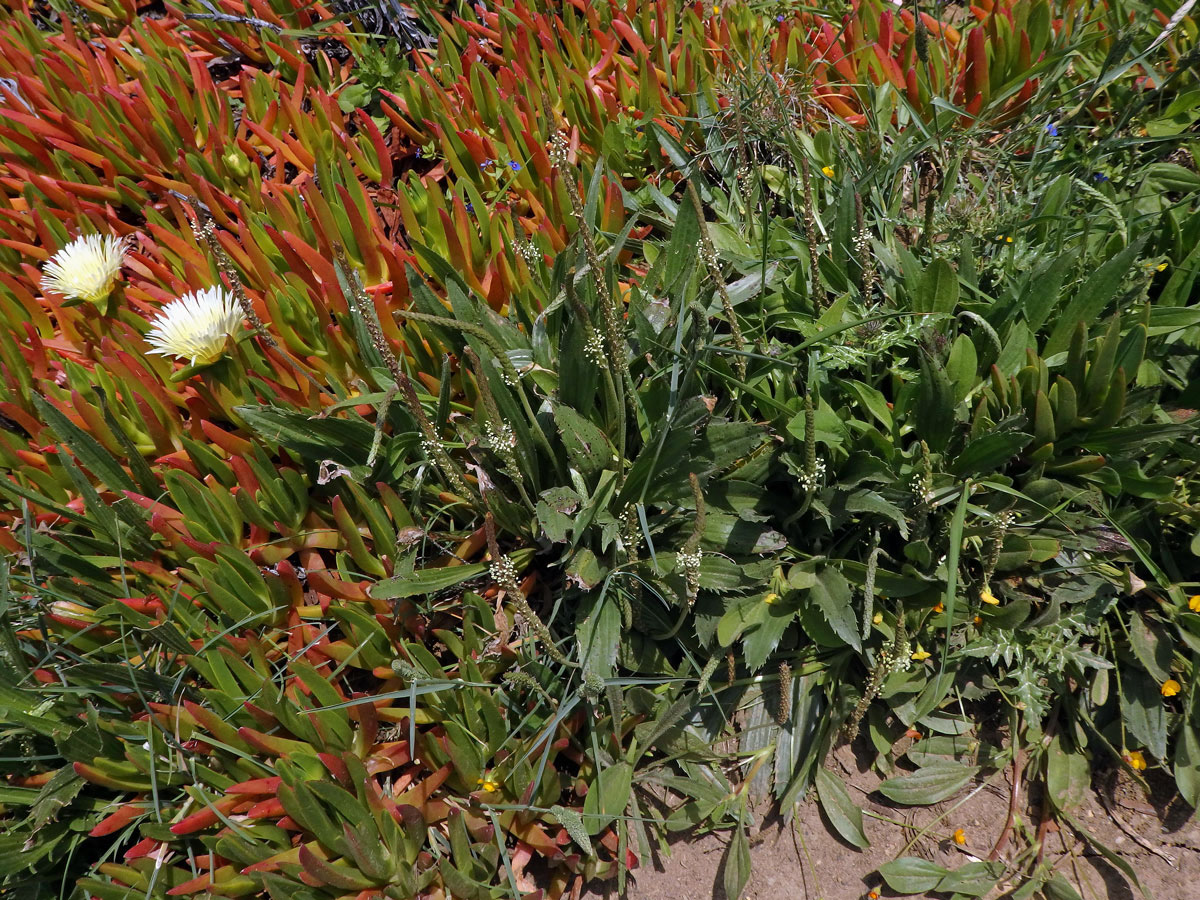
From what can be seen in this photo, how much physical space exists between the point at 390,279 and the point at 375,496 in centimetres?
66

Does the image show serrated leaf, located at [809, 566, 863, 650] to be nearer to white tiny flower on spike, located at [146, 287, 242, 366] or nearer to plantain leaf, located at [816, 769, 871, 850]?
plantain leaf, located at [816, 769, 871, 850]

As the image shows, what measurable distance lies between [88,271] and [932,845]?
8.57ft

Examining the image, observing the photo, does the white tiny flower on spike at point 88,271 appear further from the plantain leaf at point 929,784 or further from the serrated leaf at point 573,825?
the plantain leaf at point 929,784

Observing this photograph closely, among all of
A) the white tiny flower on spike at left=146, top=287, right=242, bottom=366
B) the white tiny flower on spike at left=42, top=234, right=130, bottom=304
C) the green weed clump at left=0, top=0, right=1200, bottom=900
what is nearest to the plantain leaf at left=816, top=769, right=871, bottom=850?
the green weed clump at left=0, top=0, right=1200, bottom=900

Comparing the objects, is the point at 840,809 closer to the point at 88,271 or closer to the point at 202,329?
the point at 202,329

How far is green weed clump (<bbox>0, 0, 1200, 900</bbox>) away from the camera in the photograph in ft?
5.79

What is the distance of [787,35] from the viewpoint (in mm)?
2666

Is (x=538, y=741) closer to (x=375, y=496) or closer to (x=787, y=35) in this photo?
(x=375, y=496)

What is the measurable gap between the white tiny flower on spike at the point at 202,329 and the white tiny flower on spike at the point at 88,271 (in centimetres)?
33

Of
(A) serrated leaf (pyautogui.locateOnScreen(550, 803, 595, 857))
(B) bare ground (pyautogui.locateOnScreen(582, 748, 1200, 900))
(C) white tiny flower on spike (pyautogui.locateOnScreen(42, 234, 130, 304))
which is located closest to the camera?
(A) serrated leaf (pyautogui.locateOnScreen(550, 803, 595, 857))

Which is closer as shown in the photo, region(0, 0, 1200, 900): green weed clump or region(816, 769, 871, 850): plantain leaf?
region(0, 0, 1200, 900): green weed clump

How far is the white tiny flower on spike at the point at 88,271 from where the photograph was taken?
7.34 feet

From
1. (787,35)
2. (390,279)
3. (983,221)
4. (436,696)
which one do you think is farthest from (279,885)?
(787,35)

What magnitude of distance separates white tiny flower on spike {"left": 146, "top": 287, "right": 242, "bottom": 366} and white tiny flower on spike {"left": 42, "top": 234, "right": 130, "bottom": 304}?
1.08 feet
